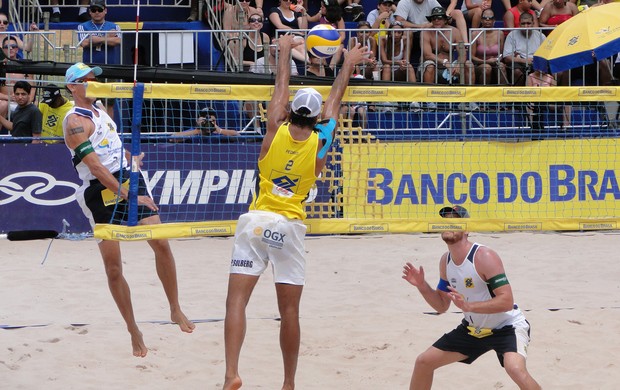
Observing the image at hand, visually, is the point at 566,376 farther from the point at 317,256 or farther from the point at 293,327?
the point at 317,256

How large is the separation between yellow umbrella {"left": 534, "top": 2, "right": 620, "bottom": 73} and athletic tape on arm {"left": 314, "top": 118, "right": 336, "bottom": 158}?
480cm

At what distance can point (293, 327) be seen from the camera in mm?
6246

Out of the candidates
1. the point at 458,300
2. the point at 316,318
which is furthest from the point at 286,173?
the point at 316,318

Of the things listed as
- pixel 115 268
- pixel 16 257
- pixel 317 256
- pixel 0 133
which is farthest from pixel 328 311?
pixel 0 133

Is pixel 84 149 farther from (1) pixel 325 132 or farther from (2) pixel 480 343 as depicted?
(2) pixel 480 343

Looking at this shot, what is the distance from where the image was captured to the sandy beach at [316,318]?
7.25m

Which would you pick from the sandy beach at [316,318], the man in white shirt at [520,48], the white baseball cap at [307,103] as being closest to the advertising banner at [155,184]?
the sandy beach at [316,318]

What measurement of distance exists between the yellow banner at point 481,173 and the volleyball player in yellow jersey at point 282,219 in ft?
13.8

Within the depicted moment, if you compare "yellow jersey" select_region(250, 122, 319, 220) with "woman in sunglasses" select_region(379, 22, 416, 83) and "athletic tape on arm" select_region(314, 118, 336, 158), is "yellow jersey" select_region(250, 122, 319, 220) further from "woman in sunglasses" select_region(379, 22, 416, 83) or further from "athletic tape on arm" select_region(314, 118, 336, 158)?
"woman in sunglasses" select_region(379, 22, 416, 83)

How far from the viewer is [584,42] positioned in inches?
411

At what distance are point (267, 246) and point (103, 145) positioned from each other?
1.38 meters

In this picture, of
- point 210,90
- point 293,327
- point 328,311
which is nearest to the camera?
point 293,327

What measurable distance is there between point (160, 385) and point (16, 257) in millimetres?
3543

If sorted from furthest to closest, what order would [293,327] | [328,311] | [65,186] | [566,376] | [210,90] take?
[65,186] < [328,311] < [566,376] < [210,90] < [293,327]
